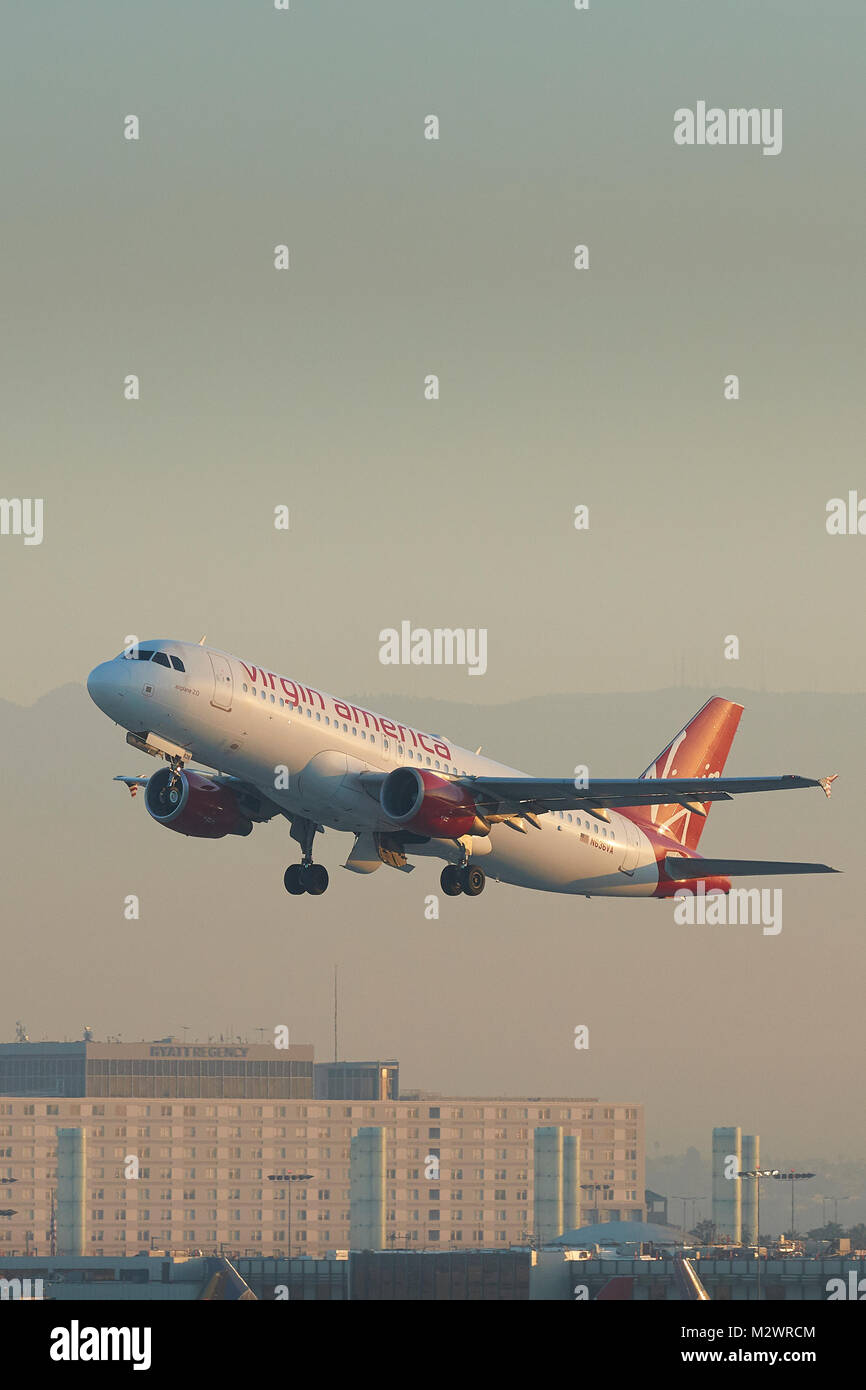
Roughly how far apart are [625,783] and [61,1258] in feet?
374

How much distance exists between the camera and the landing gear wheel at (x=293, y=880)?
87.4m

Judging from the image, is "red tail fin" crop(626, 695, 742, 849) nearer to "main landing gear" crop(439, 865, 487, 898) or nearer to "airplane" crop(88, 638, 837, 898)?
"airplane" crop(88, 638, 837, 898)

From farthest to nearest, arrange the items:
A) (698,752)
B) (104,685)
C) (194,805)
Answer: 1. (698,752)
2. (194,805)
3. (104,685)

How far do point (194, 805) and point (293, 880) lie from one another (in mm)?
6849

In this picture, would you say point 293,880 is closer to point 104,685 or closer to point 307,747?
point 307,747

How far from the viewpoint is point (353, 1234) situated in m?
199

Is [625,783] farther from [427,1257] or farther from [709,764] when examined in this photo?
[427,1257]

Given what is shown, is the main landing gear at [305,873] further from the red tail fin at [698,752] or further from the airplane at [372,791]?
the red tail fin at [698,752]

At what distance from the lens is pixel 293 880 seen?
287 ft

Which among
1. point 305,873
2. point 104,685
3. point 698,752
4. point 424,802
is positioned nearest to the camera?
point 104,685

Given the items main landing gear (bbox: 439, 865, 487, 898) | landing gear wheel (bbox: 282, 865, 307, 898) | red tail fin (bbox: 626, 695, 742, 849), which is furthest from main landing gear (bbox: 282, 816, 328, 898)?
red tail fin (bbox: 626, 695, 742, 849)

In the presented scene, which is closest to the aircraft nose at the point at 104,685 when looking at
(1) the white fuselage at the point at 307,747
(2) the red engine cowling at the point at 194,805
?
(1) the white fuselage at the point at 307,747

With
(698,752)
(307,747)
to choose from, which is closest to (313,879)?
(307,747)
